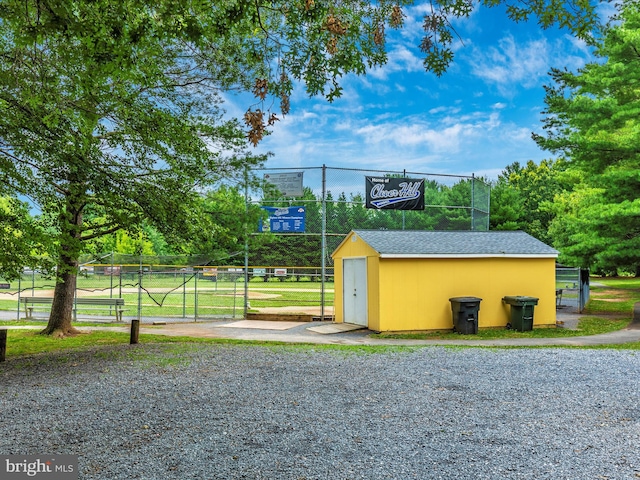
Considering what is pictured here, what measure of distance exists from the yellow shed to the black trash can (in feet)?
1.55

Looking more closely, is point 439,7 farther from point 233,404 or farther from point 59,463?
point 59,463

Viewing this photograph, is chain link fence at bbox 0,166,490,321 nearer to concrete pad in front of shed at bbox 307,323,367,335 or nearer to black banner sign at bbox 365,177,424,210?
black banner sign at bbox 365,177,424,210

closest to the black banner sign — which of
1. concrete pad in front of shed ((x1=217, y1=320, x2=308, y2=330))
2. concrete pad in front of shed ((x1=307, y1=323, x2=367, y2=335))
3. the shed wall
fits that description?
the shed wall

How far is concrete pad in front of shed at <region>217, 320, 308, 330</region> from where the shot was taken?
49.6 ft

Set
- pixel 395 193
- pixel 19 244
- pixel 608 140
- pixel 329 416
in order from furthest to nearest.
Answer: pixel 608 140
pixel 395 193
pixel 19 244
pixel 329 416

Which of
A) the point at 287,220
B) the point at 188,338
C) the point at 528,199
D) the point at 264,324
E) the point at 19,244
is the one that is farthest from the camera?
the point at 528,199

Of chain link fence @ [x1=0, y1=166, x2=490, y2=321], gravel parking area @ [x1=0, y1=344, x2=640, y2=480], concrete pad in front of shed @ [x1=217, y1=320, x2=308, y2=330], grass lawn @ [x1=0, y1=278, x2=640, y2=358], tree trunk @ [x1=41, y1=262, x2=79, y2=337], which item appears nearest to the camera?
gravel parking area @ [x1=0, y1=344, x2=640, y2=480]

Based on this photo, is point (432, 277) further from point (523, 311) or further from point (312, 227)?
point (312, 227)

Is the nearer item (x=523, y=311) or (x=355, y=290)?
(x=523, y=311)

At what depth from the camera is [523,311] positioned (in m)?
14.2

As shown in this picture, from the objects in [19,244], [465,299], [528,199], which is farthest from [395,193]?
[528,199]

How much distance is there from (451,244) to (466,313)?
84.2 inches

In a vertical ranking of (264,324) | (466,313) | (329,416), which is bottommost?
(264,324)

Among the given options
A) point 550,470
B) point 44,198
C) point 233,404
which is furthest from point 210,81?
point 550,470
